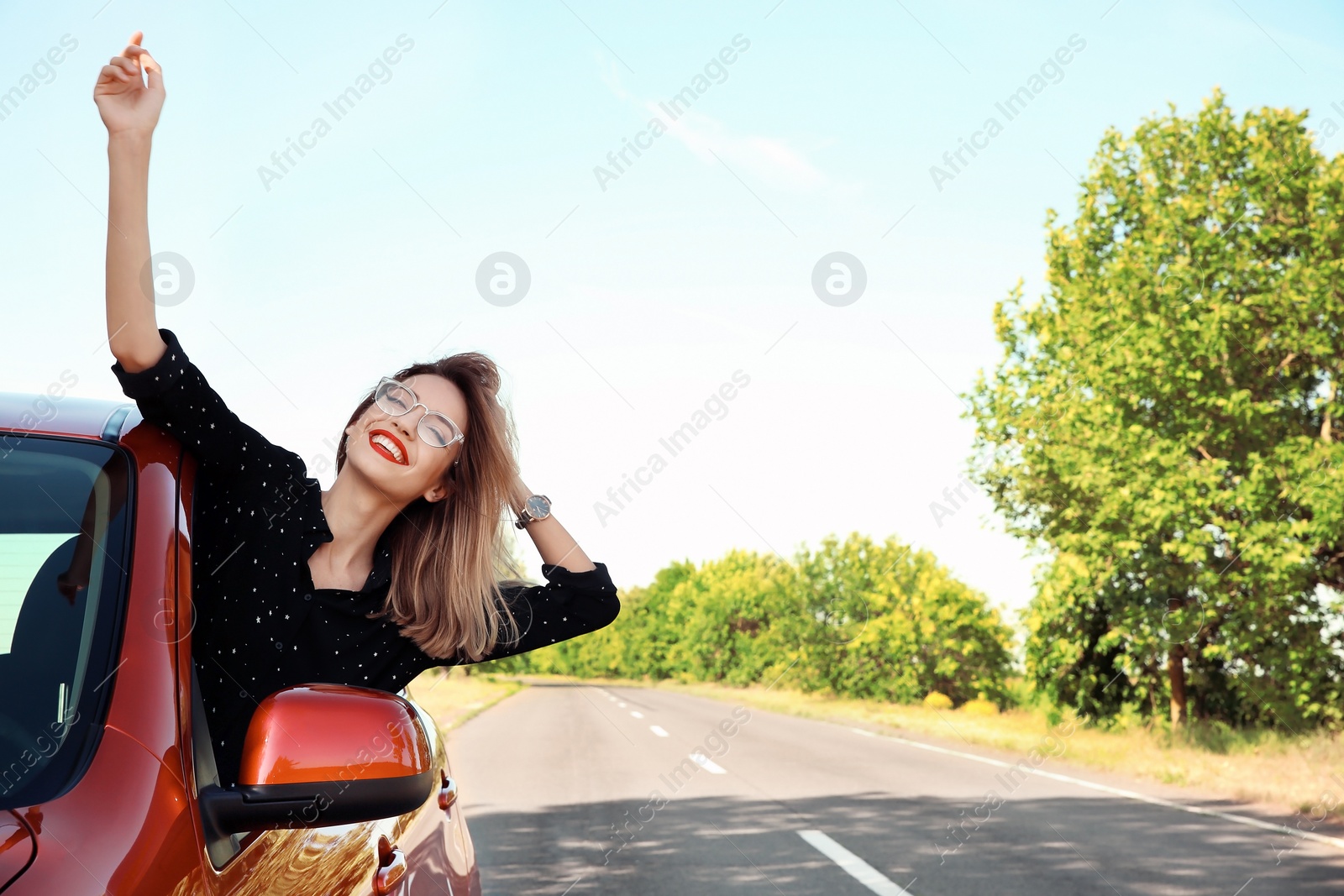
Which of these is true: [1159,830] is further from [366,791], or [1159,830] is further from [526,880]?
[366,791]

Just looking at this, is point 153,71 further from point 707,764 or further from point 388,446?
point 707,764

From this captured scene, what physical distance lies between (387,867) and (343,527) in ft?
2.21

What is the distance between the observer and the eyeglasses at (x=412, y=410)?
7.70ft

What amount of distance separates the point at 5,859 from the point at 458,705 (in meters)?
30.0

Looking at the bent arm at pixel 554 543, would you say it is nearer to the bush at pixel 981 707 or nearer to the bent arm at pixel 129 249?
the bent arm at pixel 129 249

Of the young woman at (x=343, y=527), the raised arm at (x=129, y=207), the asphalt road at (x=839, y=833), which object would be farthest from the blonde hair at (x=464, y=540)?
the asphalt road at (x=839, y=833)

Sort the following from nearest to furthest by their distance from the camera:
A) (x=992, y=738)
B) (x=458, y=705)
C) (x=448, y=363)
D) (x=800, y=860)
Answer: (x=448, y=363)
(x=800, y=860)
(x=992, y=738)
(x=458, y=705)

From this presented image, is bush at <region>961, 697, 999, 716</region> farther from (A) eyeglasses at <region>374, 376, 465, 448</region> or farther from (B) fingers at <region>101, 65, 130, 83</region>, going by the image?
(B) fingers at <region>101, 65, 130, 83</region>

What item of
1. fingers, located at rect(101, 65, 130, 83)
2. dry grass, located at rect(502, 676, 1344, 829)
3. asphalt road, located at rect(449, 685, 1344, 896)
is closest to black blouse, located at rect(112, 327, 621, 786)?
fingers, located at rect(101, 65, 130, 83)

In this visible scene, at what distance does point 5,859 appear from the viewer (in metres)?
1.19

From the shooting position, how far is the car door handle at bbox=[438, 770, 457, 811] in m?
2.75

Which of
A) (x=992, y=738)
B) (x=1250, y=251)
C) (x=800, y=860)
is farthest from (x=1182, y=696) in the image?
(x=800, y=860)

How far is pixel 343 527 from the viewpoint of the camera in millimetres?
2273

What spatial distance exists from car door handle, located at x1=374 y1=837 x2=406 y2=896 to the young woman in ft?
1.04
